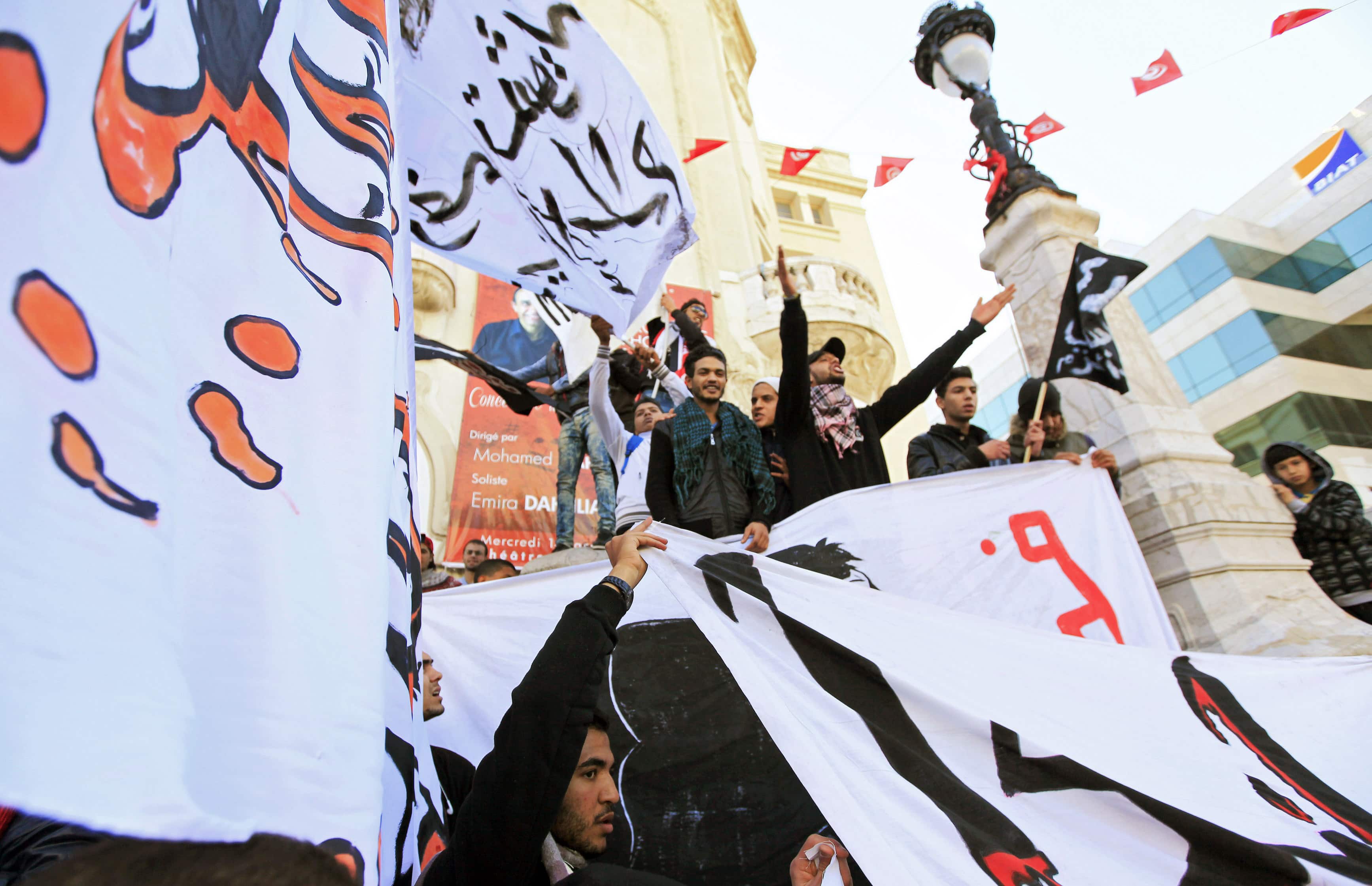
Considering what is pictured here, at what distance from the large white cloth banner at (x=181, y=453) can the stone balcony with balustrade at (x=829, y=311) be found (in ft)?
30.7

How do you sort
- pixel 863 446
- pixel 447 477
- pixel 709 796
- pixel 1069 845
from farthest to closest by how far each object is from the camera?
pixel 447 477 → pixel 863 446 → pixel 709 796 → pixel 1069 845

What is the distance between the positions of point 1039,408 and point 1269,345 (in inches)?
776

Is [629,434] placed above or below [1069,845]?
above

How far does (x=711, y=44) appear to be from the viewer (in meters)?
14.1

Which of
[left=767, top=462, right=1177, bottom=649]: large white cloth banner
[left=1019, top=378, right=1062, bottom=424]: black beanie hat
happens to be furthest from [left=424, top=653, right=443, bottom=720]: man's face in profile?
[left=1019, top=378, right=1062, bottom=424]: black beanie hat

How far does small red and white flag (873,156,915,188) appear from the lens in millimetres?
8203

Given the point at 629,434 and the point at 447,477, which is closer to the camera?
the point at 629,434

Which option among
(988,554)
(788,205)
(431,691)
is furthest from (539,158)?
(788,205)

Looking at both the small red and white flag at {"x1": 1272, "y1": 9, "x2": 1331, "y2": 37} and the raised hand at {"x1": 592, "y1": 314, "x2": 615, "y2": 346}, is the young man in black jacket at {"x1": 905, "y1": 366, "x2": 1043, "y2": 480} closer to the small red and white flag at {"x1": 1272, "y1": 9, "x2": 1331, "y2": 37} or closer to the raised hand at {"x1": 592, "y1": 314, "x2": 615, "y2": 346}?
the raised hand at {"x1": 592, "y1": 314, "x2": 615, "y2": 346}

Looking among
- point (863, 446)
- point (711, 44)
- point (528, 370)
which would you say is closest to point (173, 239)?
point (863, 446)

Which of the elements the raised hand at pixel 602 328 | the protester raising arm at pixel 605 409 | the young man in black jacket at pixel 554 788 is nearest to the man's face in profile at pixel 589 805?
the young man in black jacket at pixel 554 788

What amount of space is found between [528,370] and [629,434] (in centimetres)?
231

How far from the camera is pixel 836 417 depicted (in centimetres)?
359

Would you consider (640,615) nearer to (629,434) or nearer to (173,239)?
(173,239)
